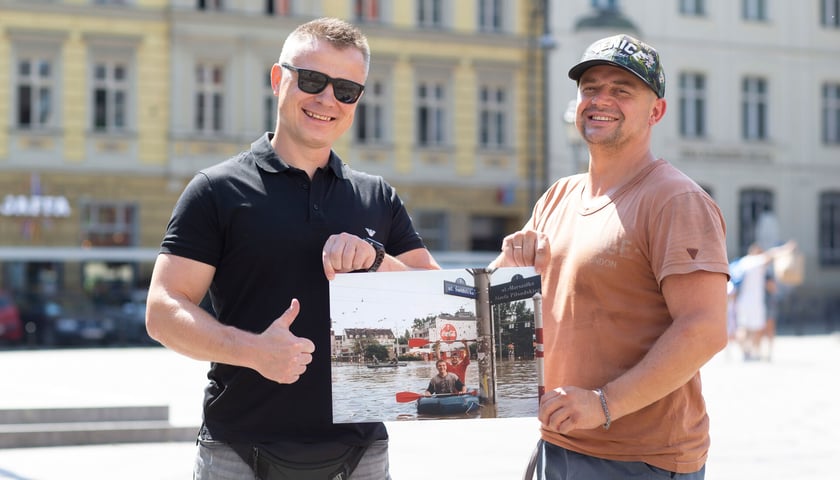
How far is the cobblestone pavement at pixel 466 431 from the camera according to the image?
29.2ft

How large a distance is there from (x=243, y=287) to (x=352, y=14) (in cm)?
2868

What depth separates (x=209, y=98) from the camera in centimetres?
2984

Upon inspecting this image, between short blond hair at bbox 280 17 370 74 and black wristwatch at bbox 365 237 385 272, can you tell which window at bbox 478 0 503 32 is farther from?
black wristwatch at bbox 365 237 385 272

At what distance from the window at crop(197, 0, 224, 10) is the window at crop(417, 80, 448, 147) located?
6.07 meters

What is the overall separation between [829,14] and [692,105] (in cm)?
628

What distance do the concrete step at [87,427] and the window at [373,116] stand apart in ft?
69.3

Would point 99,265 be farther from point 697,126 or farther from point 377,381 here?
point 377,381

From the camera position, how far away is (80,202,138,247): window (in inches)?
1119

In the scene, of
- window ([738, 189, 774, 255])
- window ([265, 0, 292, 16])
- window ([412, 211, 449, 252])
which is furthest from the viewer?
window ([738, 189, 774, 255])

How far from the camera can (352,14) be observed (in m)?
31.1

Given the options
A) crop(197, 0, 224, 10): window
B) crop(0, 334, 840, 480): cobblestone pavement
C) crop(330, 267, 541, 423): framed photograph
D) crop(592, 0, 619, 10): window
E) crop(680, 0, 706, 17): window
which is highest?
crop(680, 0, 706, 17): window

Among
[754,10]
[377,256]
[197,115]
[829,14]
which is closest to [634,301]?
[377,256]

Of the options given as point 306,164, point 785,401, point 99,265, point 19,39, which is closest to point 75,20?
point 19,39

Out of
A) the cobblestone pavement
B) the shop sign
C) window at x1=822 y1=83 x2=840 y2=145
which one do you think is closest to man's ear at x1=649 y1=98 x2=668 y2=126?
the cobblestone pavement
